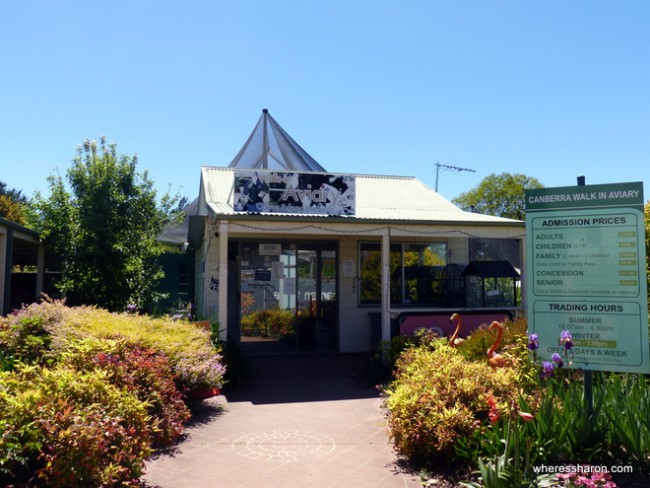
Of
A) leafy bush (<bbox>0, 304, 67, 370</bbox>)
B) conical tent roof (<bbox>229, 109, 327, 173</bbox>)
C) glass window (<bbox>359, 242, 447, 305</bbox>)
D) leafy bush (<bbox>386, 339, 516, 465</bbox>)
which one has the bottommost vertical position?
leafy bush (<bbox>386, 339, 516, 465</bbox>)

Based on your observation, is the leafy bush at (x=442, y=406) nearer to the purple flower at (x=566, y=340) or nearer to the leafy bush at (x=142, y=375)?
the purple flower at (x=566, y=340)

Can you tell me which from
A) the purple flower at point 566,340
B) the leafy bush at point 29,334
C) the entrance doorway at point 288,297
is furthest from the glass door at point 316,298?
the purple flower at point 566,340

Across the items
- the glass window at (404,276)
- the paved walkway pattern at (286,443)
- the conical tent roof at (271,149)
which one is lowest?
the paved walkway pattern at (286,443)

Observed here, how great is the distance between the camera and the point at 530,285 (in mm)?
5199

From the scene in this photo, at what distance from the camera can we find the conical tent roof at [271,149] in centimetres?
1692

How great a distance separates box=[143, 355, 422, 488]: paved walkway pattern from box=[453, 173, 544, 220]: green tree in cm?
2681

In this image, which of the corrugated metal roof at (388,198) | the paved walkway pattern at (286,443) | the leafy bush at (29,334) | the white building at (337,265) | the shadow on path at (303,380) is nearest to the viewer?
the paved walkway pattern at (286,443)

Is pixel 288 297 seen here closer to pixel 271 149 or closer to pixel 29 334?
pixel 29 334

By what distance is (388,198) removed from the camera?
1412 centimetres

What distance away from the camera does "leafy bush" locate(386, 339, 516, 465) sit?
4.92 metres

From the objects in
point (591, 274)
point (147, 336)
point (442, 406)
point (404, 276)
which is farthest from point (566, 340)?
point (404, 276)

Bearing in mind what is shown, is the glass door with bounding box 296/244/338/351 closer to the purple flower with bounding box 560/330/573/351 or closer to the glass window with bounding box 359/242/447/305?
the glass window with bounding box 359/242/447/305

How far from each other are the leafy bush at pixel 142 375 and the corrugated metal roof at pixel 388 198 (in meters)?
5.55

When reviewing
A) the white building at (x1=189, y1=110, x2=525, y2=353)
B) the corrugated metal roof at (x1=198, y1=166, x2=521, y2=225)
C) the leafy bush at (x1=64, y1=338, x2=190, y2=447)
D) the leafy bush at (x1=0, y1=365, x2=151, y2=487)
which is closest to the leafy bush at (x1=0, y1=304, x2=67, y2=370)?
the leafy bush at (x1=64, y1=338, x2=190, y2=447)
